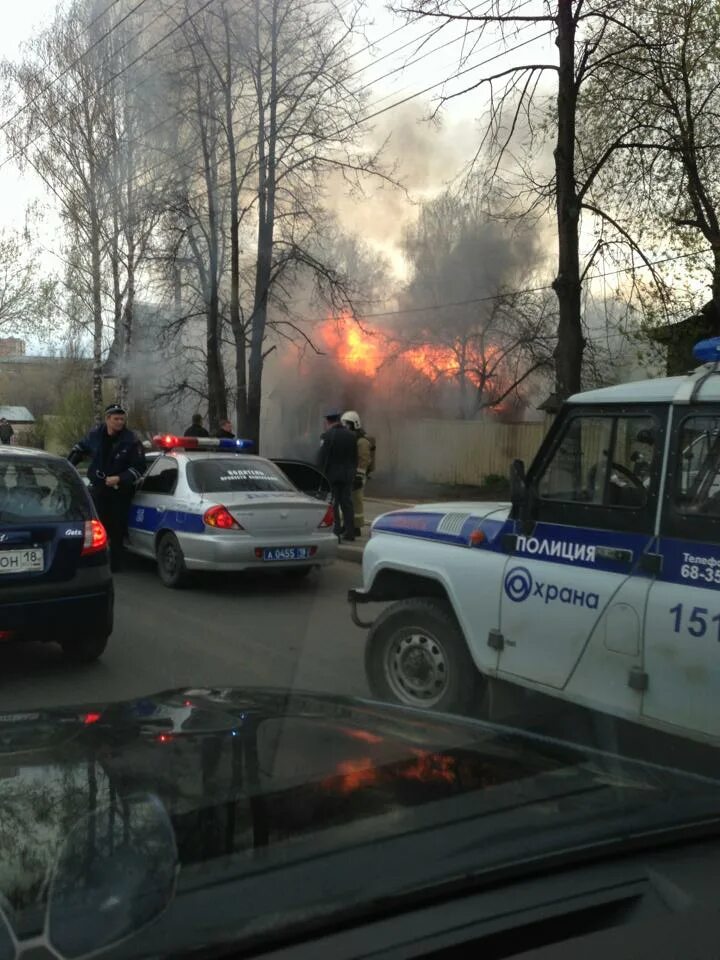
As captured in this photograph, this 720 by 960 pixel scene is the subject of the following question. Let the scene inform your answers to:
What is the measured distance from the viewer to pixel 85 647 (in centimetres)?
559

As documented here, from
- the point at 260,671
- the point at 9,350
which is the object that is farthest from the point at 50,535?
the point at 9,350

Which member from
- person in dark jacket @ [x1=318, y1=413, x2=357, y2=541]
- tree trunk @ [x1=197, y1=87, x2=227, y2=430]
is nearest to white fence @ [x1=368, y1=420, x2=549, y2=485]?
tree trunk @ [x1=197, y1=87, x2=227, y2=430]

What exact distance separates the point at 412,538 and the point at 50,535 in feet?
7.34

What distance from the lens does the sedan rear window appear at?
8516mm

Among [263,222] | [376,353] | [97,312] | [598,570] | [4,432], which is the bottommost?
[598,570]

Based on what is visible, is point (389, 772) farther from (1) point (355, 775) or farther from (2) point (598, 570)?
(2) point (598, 570)

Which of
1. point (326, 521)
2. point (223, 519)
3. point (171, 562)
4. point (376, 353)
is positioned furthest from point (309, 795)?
point (376, 353)

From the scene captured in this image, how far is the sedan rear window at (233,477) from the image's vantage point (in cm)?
852

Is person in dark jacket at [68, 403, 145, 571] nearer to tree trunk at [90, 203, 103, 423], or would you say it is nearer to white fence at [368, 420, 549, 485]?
white fence at [368, 420, 549, 485]

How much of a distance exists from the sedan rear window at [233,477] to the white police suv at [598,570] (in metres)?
4.21

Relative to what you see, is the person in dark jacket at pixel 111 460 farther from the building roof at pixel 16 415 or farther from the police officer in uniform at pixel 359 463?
the building roof at pixel 16 415

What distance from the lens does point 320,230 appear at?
62.6 feet

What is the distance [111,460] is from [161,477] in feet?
1.76

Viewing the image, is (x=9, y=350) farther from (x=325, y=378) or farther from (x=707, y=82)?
(x=707, y=82)
